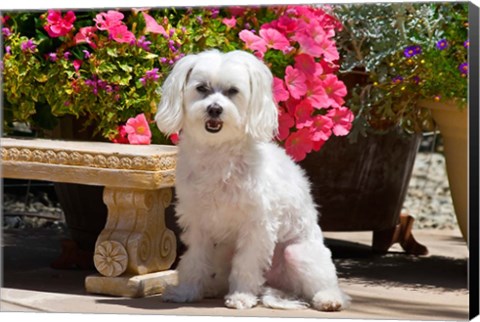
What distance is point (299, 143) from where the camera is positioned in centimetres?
461

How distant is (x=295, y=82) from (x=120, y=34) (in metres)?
0.76

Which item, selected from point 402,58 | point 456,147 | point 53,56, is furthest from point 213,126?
point 456,147

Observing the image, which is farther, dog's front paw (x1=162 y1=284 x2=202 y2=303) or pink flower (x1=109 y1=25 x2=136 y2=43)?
pink flower (x1=109 y1=25 x2=136 y2=43)

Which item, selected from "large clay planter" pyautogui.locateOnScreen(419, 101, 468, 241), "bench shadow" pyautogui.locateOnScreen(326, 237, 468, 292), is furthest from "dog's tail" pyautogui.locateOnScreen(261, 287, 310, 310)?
"large clay planter" pyautogui.locateOnScreen(419, 101, 468, 241)

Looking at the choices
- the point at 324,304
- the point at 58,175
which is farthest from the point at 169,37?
the point at 324,304

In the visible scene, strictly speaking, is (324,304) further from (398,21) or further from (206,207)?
(398,21)

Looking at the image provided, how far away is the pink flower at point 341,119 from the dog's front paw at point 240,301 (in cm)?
103

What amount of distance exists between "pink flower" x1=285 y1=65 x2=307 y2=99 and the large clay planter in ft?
1.97

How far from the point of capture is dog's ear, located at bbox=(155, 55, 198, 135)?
152 inches

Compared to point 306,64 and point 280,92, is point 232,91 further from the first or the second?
point 306,64

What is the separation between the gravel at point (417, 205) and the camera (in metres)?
6.38

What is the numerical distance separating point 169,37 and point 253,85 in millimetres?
854

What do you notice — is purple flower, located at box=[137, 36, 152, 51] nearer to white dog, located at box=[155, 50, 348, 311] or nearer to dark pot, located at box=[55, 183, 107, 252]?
white dog, located at box=[155, 50, 348, 311]

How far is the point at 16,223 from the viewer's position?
6246mm
